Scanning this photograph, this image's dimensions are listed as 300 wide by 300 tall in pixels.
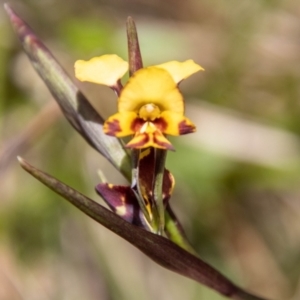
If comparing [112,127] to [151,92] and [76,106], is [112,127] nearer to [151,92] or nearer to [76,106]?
[151,92]

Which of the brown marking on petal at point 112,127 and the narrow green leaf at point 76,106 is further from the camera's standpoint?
the narrow green leaf at point 76,106

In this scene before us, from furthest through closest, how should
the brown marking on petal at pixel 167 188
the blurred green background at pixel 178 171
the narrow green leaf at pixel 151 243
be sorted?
1. the blurred green background at pixel 178 171
2. the brown marking on petal at pixel 167 188
3. the narrow green leaf at pixel 151 243

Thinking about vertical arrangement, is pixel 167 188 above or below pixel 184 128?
below

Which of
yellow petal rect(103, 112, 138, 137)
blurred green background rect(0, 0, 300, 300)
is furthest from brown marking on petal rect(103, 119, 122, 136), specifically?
blurred green background rect(0, 0, 300, 300)

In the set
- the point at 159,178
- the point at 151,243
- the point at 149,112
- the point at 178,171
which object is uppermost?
the point at 149,112

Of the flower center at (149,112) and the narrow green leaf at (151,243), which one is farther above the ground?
the flower center at (149,112)

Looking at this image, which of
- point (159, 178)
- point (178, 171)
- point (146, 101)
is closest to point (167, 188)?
point (159, 178)

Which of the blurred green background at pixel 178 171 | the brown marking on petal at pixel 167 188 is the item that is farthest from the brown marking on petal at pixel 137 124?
the blurred green background at pixel 178 171

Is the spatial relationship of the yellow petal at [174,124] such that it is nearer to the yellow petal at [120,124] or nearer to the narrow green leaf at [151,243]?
the yellow petal at [120,124]
